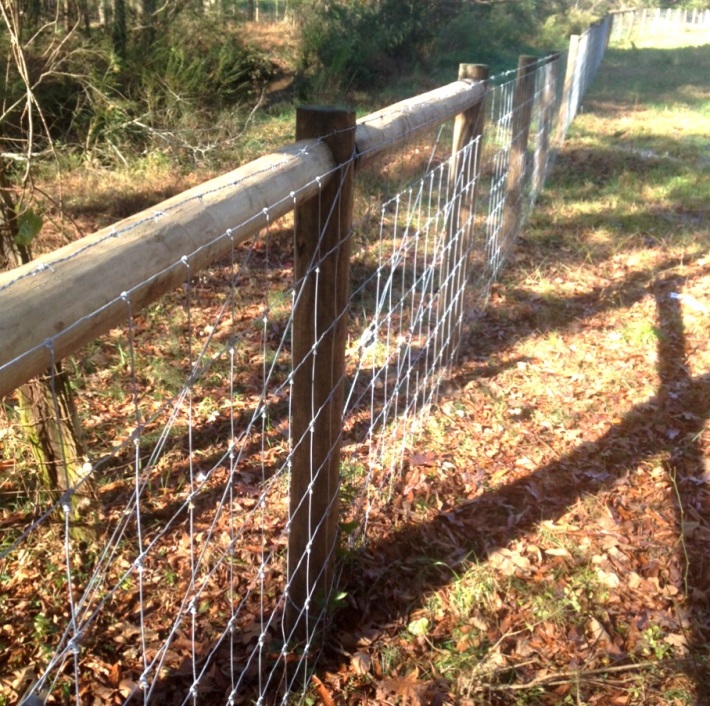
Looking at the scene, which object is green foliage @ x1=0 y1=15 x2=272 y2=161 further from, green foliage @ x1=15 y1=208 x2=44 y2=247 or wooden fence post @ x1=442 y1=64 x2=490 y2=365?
green foliage @ x1=15 y1=208 x2=44 y2=247

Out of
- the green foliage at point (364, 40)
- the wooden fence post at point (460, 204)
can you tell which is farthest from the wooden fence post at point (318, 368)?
the green foliage at point (364, 40)

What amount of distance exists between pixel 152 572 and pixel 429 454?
1650mm

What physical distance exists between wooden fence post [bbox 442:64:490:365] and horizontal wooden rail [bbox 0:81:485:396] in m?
2.44

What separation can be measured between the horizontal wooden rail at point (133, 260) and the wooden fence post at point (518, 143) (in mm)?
4577

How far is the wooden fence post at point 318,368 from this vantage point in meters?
2.52

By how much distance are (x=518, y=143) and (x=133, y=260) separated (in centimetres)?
599

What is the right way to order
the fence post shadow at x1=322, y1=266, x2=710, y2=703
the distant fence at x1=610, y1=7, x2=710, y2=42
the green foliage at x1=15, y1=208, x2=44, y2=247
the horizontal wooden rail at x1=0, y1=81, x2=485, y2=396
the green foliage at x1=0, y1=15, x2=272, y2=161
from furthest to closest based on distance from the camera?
the distant fence at x1=610, y1=7, x2=710, y2=42 → the green foliage at x1=0, y1=15, x2=272, y2=161 → the fence post shadow at x1=322, y1=266, x2=710, y2=703 → the green foliage at x1=15, y1=208, x2=44, y2=247 → the horizontal wooden rail at x1=0, y1=81, x2=485, y2=396

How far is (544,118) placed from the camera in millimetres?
9219

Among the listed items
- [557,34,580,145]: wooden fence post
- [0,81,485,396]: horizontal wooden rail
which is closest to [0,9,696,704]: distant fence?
[0,81,485,396]: horizontal wooden rail

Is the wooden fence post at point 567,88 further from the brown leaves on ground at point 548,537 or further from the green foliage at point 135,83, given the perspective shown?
the brown leaves on ground at point 548,537

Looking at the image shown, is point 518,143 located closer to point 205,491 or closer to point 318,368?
point 205,491

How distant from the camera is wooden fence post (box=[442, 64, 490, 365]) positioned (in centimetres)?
478

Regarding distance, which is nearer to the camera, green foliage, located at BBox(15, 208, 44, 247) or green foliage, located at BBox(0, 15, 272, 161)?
green foliage, located at BBox(15, 208, 44, 247)

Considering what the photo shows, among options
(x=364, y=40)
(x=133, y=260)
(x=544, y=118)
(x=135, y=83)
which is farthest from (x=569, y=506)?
(x=364, y=40)
